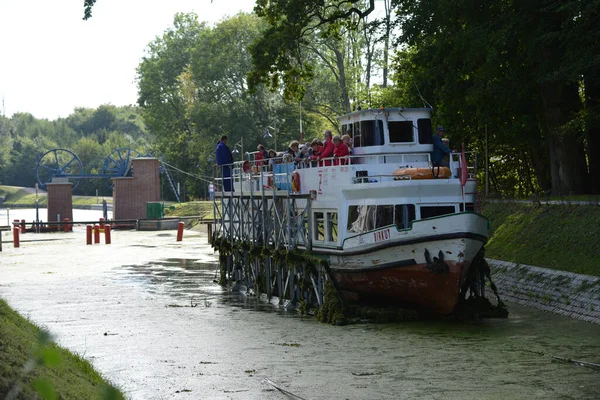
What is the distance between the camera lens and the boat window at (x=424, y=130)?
1011 inches

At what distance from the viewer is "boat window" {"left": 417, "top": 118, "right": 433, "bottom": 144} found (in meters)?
25.7

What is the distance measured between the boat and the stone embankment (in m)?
2.29

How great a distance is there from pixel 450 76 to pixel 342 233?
516 inches

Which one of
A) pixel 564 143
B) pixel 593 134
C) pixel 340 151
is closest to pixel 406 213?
pixel 340 151

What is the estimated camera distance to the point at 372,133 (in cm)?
2539

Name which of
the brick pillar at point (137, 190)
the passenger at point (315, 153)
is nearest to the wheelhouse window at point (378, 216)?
the passenger at point (315, 153)

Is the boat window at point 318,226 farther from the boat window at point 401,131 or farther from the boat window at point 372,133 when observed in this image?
the boat window at point 401,131

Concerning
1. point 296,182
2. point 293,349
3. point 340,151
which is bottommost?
point 293,349

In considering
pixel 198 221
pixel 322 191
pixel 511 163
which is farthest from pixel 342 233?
pixel 198 221

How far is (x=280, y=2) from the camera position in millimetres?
38094

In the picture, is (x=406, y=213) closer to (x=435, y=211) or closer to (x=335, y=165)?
(x=435, y=211)

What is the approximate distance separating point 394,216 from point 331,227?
2.74 m

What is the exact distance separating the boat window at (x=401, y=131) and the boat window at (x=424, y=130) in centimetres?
26

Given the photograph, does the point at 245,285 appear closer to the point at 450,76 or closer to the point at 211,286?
the point at 211,286
